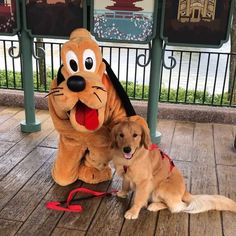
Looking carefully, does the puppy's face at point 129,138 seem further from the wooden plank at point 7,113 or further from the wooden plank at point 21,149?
the wooden plank at point 7,113

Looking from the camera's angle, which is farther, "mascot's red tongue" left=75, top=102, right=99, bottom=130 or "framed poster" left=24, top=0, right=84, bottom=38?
"framed poster" left=24, top=0, right=84, bottom=38

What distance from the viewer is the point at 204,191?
2.83 meters

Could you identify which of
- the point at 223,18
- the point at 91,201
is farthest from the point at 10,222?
the point at 223,18

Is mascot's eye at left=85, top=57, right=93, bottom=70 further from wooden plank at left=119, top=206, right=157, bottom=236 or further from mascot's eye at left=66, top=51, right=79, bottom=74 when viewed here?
wooden plank at left=119, top=206, right=157, bottom=236

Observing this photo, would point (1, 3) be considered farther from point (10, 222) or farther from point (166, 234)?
point (166, 234)

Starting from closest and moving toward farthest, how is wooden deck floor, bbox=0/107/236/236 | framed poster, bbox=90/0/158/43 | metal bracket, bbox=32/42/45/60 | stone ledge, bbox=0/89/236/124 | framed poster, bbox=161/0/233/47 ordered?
wooden deck floor, bbox=0/107/236/236, framed poster, bbox=161/0/233/47, framed poster, bbox=90/0/158/43, metal bracket, bbox=32/42/45/60, stone ledge, bbox=0/89/236/124

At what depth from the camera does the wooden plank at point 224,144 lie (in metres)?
3.37

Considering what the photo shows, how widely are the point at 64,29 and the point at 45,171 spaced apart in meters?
1.36

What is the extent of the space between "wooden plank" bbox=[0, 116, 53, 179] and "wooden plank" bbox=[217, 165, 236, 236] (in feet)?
5.86

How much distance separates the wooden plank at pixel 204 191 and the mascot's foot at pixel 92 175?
72cm

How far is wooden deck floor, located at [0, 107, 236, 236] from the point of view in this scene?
92.9 inches

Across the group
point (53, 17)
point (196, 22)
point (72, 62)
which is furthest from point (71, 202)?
point (196, 22)

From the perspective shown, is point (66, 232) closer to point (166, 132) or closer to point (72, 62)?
point (72, 62)

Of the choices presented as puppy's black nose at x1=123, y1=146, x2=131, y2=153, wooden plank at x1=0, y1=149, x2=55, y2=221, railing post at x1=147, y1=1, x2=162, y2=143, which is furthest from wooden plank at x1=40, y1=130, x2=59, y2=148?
puppy's black nose at x1=123, y1=146, x2=131, y2=153
